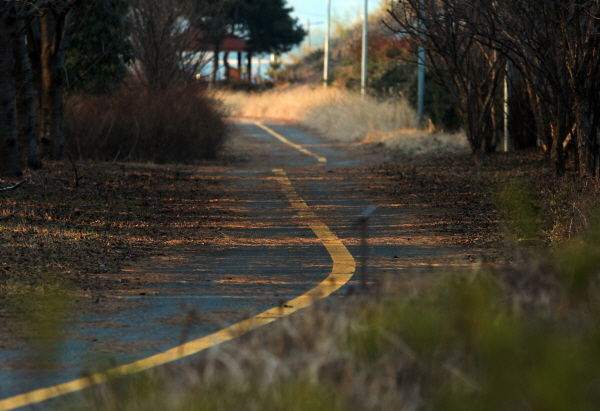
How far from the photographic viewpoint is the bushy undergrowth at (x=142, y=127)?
20.8m

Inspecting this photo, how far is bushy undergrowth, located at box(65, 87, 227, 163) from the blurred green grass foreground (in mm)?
16796

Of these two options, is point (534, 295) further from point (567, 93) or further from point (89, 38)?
point (89, 38)

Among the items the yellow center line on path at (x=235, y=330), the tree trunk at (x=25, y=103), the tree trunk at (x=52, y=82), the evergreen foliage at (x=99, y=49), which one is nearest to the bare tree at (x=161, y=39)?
the evergreen foliage at (x=99, y=49)

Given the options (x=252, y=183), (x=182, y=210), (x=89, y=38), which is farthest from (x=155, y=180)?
(x=89, y=38)

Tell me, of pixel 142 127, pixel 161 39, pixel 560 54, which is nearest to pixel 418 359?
pixel 560 54

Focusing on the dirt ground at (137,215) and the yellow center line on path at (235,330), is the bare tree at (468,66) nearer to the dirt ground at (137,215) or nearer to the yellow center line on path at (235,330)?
the dirt ground at (137,215)

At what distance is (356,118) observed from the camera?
3753 centimetres

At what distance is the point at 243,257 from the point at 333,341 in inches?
223

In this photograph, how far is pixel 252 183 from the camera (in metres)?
17.5

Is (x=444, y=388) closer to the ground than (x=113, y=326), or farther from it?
farther from it

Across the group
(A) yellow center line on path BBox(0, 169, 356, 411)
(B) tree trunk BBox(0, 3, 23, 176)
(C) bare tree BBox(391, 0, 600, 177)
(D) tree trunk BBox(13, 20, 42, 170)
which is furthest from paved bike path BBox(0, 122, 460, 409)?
(D) tree trunk BBox(13, 20, 42, 170)

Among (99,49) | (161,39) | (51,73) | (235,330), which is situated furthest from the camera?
(161,39)

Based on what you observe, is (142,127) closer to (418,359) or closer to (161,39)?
(161,39)

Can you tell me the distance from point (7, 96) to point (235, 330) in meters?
9.71
